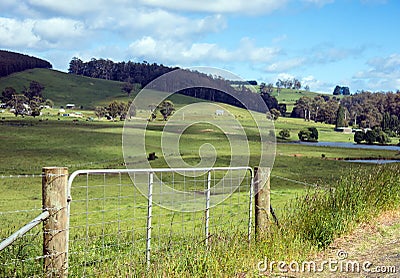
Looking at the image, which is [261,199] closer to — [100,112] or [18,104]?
[18,104]

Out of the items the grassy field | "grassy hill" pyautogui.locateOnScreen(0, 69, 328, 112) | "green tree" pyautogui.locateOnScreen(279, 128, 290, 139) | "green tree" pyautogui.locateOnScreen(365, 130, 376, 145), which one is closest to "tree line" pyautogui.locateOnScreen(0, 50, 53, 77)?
"grassy hill" pyautogui.locateOnScreen(0, 69, 328, 112)

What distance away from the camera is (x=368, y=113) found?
305 feet

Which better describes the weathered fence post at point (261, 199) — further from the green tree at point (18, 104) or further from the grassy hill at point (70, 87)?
the grassy hill at point (70, 87)

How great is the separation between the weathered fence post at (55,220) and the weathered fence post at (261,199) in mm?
3470

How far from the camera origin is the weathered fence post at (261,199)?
7594 mm

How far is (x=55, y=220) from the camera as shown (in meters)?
4.87

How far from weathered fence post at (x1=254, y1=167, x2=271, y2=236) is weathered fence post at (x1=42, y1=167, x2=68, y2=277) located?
11.4ft

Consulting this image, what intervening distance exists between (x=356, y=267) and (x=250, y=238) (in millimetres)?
1499

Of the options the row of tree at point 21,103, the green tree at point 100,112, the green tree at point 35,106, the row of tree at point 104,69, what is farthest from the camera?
the row of tree at point 104,69

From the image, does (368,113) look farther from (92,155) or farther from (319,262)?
(319,262)

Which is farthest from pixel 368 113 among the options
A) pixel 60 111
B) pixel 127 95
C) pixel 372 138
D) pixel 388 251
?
pixel 388 251

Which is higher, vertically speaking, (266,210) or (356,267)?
(266,210)

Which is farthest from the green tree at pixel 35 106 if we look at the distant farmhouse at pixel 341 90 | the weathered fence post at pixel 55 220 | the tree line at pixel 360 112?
the distant farmhouse at pixel 341 90

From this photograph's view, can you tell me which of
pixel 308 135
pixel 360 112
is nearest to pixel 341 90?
pixel 360 112
